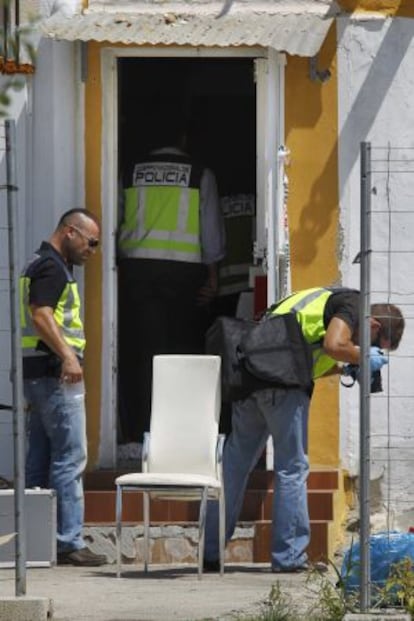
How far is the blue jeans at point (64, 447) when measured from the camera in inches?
395

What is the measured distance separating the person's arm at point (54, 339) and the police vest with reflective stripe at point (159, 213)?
1.35 m

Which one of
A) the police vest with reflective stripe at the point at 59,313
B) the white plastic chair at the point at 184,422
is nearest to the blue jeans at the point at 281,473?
the white plastic chair at the point at 184,422

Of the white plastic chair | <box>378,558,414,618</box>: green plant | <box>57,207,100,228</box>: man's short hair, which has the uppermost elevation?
<box>57,207,100,228</box>: man's short hair

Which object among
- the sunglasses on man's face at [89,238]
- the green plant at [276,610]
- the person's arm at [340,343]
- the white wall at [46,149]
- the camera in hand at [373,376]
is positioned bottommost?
the green plant at [276,610]

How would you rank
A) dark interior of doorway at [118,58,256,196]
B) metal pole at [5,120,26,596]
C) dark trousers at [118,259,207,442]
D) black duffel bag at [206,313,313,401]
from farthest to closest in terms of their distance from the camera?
dark interior of doorway at [118,58,256,196], dark trousers at [118,259,207,442], black duffel bag at [206,313,313,401], metal pole at [5,120,26,596]

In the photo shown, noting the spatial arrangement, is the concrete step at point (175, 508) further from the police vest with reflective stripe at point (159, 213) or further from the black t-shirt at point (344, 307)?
the police vest with reflective stripe at point (159, 213)

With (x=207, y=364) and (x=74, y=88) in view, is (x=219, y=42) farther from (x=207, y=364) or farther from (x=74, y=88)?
(x=207, y=364)

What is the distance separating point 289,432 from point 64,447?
1.25m

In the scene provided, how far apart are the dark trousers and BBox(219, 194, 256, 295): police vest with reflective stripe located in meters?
0.21

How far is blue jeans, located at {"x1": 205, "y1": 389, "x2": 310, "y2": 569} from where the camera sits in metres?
9.76

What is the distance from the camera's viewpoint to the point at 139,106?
11.9 metres

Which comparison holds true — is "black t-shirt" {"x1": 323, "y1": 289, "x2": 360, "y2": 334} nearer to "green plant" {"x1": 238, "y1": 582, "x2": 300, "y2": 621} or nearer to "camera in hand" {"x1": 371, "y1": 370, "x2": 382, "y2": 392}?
"camera in hand" {"x1": 371, "y1": 370, "x2": 382, "y2": 392}

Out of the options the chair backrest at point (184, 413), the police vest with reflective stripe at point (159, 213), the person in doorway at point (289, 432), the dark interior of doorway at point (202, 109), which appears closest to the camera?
the person in doorway at point (289, 432)

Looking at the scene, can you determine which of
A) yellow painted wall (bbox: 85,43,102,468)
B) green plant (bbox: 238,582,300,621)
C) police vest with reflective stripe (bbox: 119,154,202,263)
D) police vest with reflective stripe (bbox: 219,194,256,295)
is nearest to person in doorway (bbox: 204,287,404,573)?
yellow painted wall (bbox: 85,43,102,468)
